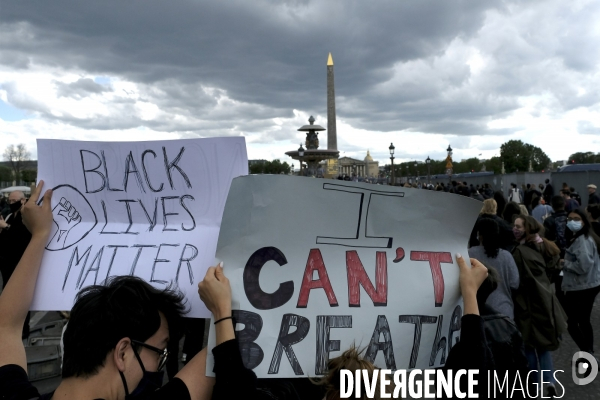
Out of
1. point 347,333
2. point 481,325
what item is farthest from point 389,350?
point 481,325

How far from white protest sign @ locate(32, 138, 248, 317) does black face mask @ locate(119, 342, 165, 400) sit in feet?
1.19

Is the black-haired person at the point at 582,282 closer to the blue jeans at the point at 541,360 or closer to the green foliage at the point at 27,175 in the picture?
the blue jeans at the point at 541,360

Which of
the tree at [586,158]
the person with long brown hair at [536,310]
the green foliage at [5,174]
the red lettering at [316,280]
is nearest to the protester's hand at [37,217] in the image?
the red lettering at [316,280]

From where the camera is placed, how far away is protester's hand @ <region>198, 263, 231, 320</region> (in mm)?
1592

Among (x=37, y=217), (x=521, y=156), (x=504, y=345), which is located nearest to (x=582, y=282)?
(x=504, y=345)

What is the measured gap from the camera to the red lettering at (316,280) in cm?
178

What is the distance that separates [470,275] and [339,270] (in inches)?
20.2

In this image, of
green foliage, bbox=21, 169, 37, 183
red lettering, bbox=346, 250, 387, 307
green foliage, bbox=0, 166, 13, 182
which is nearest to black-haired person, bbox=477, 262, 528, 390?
red lettering, bbox=346, 250, 387, 307

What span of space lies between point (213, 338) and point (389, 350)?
2.18 ft

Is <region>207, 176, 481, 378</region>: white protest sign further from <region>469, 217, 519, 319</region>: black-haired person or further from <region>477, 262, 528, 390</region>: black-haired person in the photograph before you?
<region>469, 217, 519, 319</region>: black-haired person

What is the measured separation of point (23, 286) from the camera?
188cm

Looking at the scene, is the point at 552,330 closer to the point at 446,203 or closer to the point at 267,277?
the point at 446,203

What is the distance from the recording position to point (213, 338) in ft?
5.16

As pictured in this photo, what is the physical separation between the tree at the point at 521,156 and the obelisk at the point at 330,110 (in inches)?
2050
